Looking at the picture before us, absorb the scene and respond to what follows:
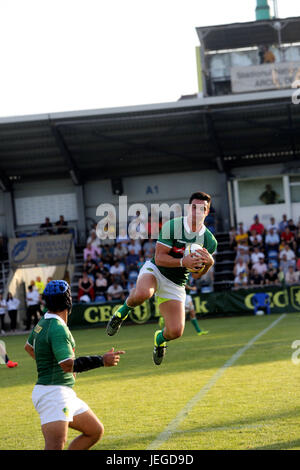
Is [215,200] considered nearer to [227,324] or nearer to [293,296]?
[293,296]

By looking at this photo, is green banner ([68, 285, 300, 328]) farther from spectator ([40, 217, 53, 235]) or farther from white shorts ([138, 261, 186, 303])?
white shorts ([138, 261, 186, 303])

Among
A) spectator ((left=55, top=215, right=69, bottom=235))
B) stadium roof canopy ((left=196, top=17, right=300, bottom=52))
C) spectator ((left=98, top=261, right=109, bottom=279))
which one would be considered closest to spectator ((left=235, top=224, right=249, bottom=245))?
spectator ((left=98, top=261, right=109, bottom=279))

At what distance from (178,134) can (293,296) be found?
10.3 metres

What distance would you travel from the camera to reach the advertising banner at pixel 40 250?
32750 mm

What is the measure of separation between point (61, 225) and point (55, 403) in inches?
1172

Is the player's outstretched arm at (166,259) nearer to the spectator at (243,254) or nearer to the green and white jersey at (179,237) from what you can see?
the green and white jersey at (179,237)

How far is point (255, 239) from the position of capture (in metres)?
30.0

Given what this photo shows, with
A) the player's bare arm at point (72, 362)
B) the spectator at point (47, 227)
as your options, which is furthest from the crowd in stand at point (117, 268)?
the player's bare arm at point (72, 362)

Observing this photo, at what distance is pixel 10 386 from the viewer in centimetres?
1322

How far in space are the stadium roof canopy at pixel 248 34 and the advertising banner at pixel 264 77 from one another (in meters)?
4.11

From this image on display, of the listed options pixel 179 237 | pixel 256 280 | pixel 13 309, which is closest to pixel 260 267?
pixel 256 280

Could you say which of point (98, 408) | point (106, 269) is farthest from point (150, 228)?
point (98, 408)

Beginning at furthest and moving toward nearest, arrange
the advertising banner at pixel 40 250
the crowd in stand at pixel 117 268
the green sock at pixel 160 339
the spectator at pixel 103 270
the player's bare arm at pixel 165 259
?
the advertising banner at pixel 40 250, the spectator at pixel 103 270, the crowd in stand at pixel 117 268, the green sock at pixel 160 339, the player's bare arm at pixel 165 259
